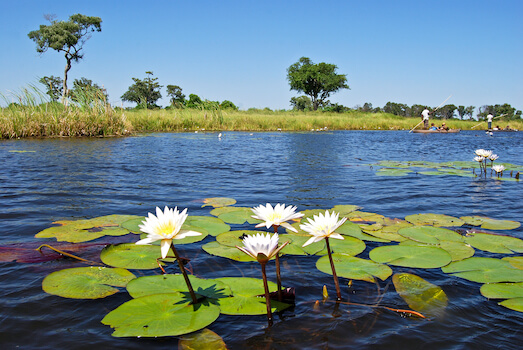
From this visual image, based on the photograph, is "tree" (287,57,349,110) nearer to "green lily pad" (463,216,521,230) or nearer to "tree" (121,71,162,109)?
"tree" (121,71,162,109)

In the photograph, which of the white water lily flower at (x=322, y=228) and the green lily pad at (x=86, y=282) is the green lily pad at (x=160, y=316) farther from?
the white water lily flower at (x=322, y=228)

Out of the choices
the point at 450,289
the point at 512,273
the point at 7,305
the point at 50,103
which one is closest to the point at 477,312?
the point at 450,289

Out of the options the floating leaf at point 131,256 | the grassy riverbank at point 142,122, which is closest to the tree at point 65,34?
the grassy riverbank at point 142,122

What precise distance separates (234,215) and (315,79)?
47.5m

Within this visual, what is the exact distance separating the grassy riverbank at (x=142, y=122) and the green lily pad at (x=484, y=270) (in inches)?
532

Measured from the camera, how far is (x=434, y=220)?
11.1 ft

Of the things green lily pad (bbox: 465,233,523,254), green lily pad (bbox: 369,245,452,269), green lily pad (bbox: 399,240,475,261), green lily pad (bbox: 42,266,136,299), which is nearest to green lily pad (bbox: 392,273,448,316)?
green lily pad (bbox: 369,245,452,269)

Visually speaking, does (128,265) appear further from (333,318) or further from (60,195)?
(60,195)

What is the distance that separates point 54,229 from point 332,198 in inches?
124

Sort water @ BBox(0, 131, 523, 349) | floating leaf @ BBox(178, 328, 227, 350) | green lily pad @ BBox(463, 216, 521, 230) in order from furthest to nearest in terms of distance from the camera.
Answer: green lily pad @ BBox(463, 216, 521, 230)
water @ BBox(0, 131, 523, 349)
floating leaf @ BBox(178, 328, 227, 350)

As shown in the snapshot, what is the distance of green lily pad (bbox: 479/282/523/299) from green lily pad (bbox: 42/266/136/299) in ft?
6.75

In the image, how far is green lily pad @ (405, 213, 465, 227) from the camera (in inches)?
130

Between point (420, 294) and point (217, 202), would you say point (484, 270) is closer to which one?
point (420, 294)

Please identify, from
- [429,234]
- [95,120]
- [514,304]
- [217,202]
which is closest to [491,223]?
[429,234]
